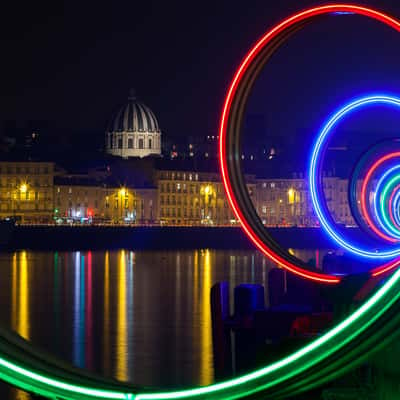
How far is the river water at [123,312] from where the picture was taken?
18.2 m

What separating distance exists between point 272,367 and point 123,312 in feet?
81.9

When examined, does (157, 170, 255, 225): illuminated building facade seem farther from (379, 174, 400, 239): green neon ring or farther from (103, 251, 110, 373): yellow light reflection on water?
(379, 174, 400, 239): green neon ring

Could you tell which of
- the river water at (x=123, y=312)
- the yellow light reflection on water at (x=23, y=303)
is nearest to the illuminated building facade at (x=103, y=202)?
the river water at (x=123, y=312)

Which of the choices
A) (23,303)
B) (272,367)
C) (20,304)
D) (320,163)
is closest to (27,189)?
(23,303)

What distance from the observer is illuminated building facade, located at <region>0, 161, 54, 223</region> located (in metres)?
105

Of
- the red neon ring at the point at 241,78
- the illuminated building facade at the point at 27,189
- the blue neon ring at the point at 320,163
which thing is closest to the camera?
the red neon ring at the point at 241,78

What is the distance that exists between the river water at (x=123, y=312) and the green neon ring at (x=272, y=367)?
158 inches

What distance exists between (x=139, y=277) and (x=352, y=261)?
28916 mm

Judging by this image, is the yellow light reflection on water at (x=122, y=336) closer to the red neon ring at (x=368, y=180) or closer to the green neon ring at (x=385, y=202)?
the red neon ring at (x=368, y=180)

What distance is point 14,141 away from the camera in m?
122

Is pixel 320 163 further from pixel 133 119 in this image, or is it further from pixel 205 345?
pixel 133 119

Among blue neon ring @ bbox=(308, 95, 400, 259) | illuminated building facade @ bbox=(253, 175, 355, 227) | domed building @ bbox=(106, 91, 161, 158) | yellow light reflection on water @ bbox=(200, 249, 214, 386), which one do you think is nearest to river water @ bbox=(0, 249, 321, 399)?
yellow light reflection on water @ bbox=(200, 249, 214, 386)

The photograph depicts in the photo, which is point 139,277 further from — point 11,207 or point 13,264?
point 11,207

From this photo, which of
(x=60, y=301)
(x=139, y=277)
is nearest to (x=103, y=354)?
(x=60, y=301)
